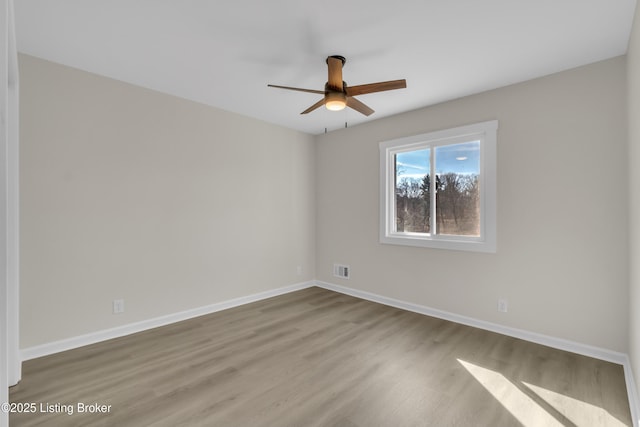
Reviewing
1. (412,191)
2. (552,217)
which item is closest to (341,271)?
(412,191)

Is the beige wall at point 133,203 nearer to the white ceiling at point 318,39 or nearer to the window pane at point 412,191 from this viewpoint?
the white ceiling at point 318,39

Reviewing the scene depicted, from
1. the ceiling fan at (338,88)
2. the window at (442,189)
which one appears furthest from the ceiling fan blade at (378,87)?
the window at (442,189)

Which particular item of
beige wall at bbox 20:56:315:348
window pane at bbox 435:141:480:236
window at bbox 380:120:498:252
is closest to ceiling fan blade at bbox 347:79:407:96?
window at bbox 380:120:498:252

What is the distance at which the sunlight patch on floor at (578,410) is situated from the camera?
186cm

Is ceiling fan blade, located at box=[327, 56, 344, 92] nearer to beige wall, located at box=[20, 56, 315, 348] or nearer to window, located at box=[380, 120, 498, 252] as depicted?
window, located at box=[380, 120, 498, 252]

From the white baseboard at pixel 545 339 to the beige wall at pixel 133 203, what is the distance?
1.88 meters

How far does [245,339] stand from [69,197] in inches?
83.5

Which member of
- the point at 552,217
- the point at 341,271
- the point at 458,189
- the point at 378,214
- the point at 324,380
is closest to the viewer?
the point at 324,380

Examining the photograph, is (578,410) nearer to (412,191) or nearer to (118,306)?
(412,191)

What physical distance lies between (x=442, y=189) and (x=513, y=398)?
2310 millimetres

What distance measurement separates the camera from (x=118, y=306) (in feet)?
10.1

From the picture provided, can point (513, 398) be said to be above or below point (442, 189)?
below

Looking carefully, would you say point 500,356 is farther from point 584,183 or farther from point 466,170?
point 466,170

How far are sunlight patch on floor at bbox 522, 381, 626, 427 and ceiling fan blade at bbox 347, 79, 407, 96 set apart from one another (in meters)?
2.43
